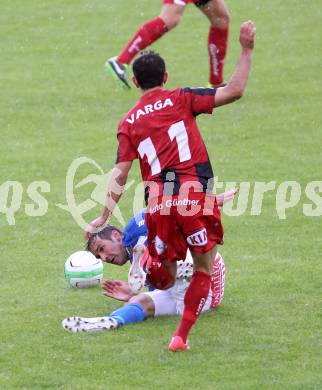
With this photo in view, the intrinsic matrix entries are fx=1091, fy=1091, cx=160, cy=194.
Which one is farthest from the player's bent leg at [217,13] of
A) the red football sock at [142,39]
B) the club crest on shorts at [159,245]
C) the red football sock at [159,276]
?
the club crest on shorts at [159,245]

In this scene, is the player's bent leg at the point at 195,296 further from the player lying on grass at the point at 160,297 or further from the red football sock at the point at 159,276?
the player lying on grass at the point at 160,297

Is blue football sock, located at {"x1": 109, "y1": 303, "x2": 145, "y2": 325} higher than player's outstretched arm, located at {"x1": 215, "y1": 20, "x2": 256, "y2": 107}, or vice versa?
player's outstretched arm, located at {"x1": 215, "y1": 20, "x2": 256, "y2": 107}

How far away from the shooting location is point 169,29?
11047 millimetres

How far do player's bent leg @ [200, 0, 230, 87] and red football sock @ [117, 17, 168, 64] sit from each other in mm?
1798

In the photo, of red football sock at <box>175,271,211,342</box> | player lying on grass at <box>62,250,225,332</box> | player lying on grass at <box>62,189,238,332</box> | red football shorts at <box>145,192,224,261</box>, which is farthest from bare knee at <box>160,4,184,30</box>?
red football sock at <box>175,271,211,342</box>

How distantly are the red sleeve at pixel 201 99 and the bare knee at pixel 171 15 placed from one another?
3188mm

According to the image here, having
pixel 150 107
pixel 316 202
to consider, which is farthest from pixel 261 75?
pixel 150 107

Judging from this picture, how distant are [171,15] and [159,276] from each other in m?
3.77

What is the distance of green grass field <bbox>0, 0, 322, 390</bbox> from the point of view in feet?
25.8

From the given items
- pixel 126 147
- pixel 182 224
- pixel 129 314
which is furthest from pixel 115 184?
pixel 129 314

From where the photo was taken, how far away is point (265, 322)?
8.80 meters

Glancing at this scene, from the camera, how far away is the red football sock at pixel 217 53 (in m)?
12.6

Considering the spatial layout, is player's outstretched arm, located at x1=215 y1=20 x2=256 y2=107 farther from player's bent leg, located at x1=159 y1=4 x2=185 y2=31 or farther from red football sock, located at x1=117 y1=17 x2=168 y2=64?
player's bent leg, located at x1=159 y1=4 x2=185 y2=31

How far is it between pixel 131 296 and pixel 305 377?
6.80 feet
